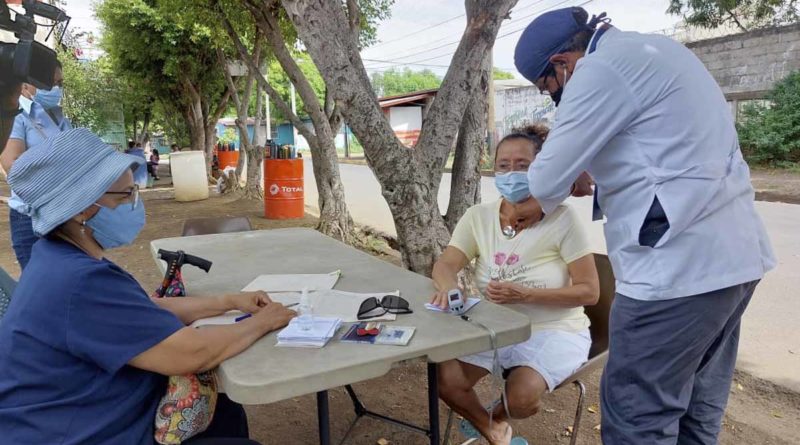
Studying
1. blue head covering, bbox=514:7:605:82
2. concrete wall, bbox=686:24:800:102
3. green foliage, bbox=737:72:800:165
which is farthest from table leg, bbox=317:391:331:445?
concrete wall, bbox=686:24:800:102

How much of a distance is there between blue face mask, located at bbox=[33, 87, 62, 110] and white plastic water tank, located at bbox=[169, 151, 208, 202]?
9.10 meters

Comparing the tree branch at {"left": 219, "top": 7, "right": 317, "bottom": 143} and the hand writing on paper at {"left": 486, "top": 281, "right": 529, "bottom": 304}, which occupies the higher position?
the tree branch at {"left": 219, "top": 7, "right": 317, "bottom": 143}

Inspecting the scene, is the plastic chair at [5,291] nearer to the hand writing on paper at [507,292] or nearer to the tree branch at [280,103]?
the hand writing on paper at [507,292]

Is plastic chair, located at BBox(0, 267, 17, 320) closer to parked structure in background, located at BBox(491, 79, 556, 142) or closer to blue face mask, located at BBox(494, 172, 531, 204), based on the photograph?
blue face mask, located at BBox(494, 172, 531, 204)

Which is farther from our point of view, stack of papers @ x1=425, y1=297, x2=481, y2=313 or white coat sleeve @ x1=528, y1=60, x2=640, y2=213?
stack of papers @ x1=425, y1=297, x2=481, y2=313

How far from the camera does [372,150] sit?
309cm

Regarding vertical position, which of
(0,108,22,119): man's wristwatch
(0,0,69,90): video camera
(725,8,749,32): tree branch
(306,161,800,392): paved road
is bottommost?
(306,161,800,392): paved road

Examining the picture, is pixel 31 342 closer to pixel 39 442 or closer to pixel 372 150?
pixel 39 442

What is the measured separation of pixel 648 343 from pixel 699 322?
0.45 ft

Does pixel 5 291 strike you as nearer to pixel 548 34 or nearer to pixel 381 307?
pixel 381 307

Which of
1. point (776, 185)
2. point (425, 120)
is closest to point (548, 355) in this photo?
point (425, 120)

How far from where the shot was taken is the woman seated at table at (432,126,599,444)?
206cm

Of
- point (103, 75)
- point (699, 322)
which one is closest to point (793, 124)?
point (699, 322)

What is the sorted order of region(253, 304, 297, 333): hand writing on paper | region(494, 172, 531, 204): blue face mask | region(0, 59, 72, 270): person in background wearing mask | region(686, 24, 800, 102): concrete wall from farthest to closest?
region(686, 24, 800, 102): concrete wall, region(0, 59, 72, 270): person in background wearing mask, region(494, 172, 531, 204): blue face mask, region(253, 304, 297, 333): hand writing on paper
